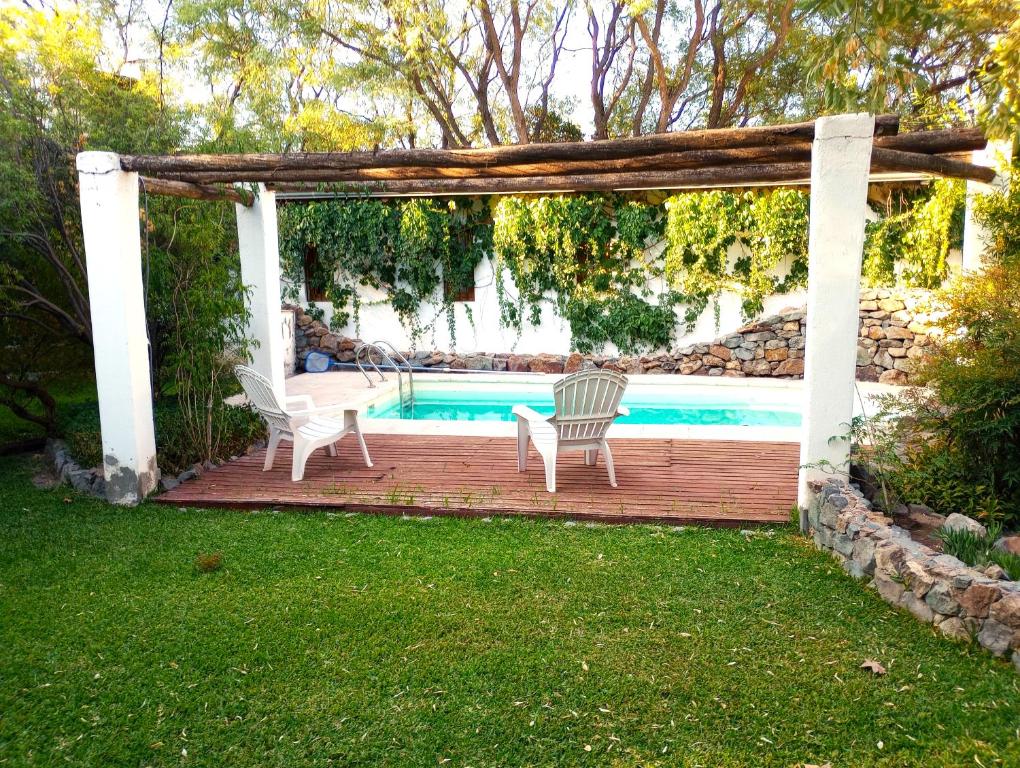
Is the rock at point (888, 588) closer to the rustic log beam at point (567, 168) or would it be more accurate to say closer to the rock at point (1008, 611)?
the rock at point (1008, 611)

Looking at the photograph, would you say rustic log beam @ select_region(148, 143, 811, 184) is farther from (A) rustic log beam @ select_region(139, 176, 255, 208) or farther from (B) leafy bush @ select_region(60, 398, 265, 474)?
(B) leafy bush @ select_region(60, 398, 265, 474)

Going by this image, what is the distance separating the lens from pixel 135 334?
5363 mm

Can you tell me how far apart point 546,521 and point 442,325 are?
8.80 meters

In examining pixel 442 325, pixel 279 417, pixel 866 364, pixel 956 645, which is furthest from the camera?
pixel 442 325

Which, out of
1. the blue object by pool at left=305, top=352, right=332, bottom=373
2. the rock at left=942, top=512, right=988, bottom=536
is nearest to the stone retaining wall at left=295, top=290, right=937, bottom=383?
the blue object by pool at left=305, top=352, right=332, bottom=373

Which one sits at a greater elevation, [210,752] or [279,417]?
[279,417]

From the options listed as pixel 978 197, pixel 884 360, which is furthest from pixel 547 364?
pixel 978 197

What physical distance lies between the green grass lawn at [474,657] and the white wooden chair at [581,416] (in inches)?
37.6

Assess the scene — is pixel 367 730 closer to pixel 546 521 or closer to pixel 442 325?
pixel 546 521

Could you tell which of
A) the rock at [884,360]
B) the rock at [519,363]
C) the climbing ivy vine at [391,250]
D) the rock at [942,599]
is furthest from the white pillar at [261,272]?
the rock at [884,360]

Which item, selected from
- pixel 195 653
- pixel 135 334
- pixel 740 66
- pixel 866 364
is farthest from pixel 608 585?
pixel 740 66

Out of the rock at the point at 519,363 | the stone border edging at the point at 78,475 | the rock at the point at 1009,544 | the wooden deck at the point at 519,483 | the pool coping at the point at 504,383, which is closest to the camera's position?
the rock at the point at 1009,544

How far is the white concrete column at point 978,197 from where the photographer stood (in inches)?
287

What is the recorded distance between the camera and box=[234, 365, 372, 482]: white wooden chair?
5812 millimetres
